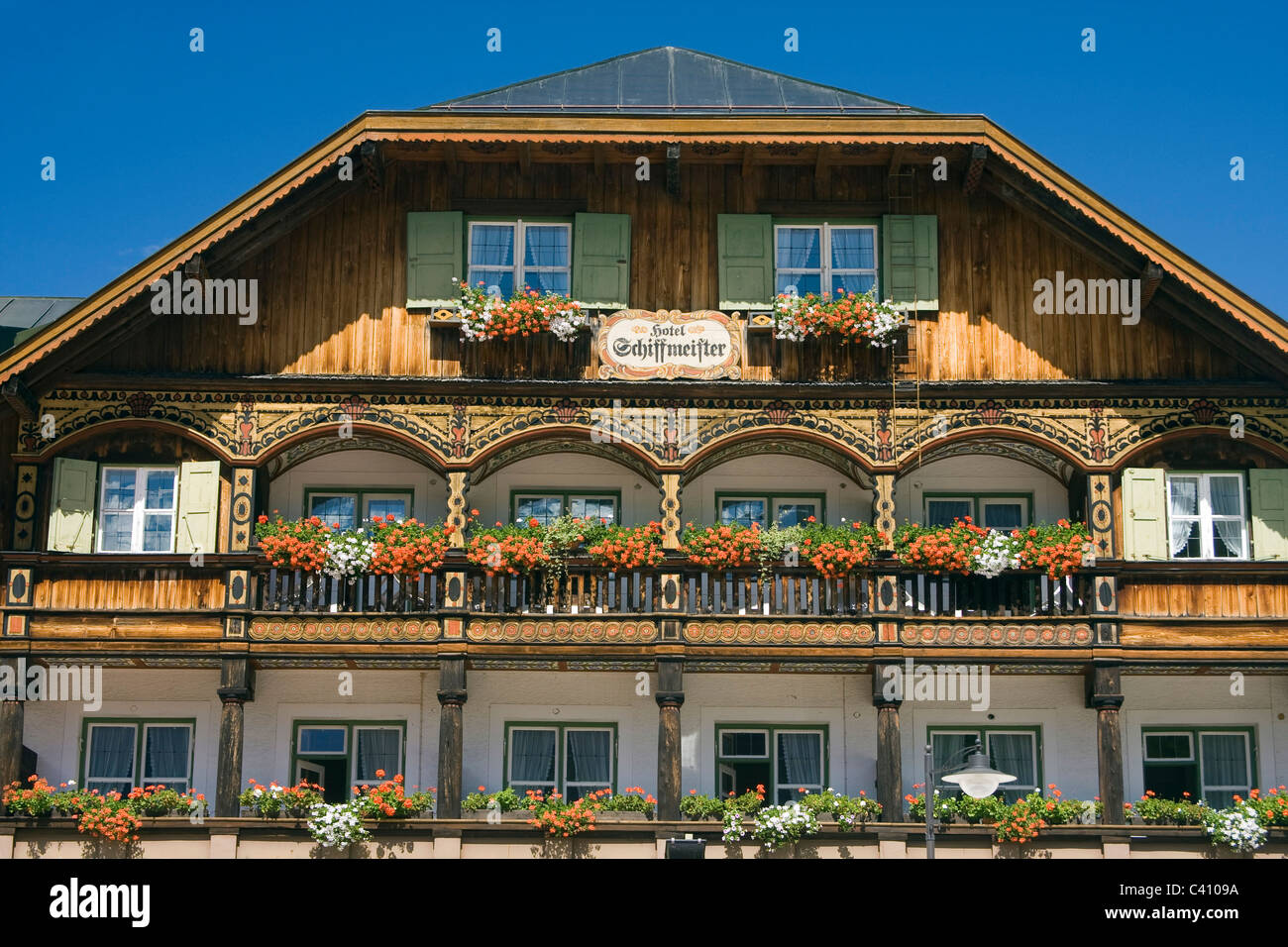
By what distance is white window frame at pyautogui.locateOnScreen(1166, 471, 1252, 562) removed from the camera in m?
26.5

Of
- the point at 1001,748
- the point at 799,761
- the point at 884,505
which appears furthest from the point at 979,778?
the point at 1001,748

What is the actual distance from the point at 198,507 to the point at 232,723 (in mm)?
3154

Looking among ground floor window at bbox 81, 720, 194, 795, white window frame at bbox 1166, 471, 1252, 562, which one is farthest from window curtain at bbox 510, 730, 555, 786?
white window frame at bbox 1166, 471, 1252, 562

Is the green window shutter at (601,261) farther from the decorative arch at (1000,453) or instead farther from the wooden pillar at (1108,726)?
the wooden pillar at (1108,726)

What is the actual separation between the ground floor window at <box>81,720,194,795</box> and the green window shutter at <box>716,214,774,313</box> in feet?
33.7

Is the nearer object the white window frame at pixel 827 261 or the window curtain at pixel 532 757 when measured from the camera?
the window curtain at pixel 532 757

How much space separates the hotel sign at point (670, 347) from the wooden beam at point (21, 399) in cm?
817

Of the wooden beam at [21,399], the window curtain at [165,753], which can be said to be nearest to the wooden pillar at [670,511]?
the window curtain at [165,753]

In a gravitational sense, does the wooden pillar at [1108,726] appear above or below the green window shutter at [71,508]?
below

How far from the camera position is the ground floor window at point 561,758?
26609 mm

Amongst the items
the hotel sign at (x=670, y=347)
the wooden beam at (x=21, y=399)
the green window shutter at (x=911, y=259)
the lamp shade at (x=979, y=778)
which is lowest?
the lamp shade at (x=979, y=778)

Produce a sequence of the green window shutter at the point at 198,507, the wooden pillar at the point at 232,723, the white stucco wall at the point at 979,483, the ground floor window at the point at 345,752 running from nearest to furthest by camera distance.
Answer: the wooden pillar at the point at 232,723, the green window shutter at the point at 198,507, the ground floor window at the point at 345,752, the white stucco wall at the point at 979,483

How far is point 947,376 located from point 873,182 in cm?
325

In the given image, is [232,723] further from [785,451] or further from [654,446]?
[785,451]
